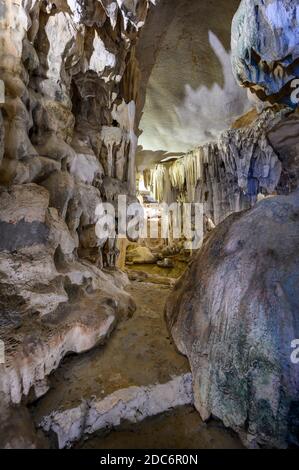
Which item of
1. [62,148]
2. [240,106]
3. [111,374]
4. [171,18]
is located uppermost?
[171,18]

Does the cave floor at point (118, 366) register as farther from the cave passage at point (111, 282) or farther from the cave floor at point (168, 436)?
the cave floor at point (168, 436)

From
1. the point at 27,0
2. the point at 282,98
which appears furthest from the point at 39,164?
the point at 282,98

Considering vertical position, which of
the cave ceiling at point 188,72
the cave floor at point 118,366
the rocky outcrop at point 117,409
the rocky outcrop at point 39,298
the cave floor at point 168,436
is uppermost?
the cave ceiling at point 188,72

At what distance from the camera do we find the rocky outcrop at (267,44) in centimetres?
463

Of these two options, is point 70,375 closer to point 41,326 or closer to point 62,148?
point 41,326

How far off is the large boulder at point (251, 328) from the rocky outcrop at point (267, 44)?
4.07 metres

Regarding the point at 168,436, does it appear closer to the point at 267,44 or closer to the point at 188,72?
the point at 267,44

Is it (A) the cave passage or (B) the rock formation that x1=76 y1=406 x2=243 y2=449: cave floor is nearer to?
(A) the cave passage

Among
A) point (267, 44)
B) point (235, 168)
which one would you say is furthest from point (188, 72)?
point (267, 44)

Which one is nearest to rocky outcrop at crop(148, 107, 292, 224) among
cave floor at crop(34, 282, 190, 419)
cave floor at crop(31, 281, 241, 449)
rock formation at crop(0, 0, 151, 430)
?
rock formation at crop(0, 0, 151, 430)

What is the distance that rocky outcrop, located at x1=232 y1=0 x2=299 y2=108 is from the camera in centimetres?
463

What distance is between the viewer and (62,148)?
3.94 m

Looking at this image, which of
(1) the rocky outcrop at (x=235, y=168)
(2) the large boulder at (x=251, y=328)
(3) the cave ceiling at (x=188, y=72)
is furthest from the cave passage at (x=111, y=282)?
(3) the cave ceiling at (x=188, y=72)
